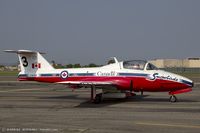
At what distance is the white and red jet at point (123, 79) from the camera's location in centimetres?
1828

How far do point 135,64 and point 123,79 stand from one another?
3.56 feet

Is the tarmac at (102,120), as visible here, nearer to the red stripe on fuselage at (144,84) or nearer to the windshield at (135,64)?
the red stripe on fuselage at (144,84)

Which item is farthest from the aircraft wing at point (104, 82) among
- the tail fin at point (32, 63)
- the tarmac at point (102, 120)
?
the tail fin at point (32, 63)

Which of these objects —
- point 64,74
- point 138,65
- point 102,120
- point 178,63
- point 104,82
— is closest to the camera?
point 102,120

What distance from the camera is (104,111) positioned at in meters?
14.6

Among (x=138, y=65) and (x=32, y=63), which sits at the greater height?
(x=32, y=63)

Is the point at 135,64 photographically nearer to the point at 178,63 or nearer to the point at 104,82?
the point at 104,82

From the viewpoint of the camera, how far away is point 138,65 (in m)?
19.0

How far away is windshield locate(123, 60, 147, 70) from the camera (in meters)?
18.9

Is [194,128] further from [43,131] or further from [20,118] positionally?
[20,118]

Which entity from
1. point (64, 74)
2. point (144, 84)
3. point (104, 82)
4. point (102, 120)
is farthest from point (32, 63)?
point (102, 120)

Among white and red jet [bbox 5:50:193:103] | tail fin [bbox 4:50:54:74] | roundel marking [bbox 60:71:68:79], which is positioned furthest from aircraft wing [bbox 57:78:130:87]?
tail fin [bbox 4:50:54:74]

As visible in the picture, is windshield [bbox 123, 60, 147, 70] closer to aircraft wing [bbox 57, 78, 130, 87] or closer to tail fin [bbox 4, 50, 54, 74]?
aircraft wing [bbox 57, 78, 130, 87]

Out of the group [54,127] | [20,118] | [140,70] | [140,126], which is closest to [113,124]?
[140,126]
